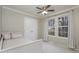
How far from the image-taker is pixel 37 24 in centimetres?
608

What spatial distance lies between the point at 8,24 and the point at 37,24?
2810mm

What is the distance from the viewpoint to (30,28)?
527 cm

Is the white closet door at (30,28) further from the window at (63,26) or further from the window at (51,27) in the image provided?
the window at (63,26)

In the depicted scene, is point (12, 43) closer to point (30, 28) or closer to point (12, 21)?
point (12, 21)

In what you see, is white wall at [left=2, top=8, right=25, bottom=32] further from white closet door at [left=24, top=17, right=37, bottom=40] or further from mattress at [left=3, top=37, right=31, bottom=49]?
mattress at [left=3, top=37, right=31, bottom=49]

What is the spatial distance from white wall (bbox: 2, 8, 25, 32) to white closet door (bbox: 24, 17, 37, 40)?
0.38 meters

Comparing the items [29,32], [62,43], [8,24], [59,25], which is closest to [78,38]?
[62,43]

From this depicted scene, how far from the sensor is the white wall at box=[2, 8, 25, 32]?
3.57 m

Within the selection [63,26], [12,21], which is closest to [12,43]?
[12,21]

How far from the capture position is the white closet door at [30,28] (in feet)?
15.9

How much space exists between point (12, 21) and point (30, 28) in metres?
1.63

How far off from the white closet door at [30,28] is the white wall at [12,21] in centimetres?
38
